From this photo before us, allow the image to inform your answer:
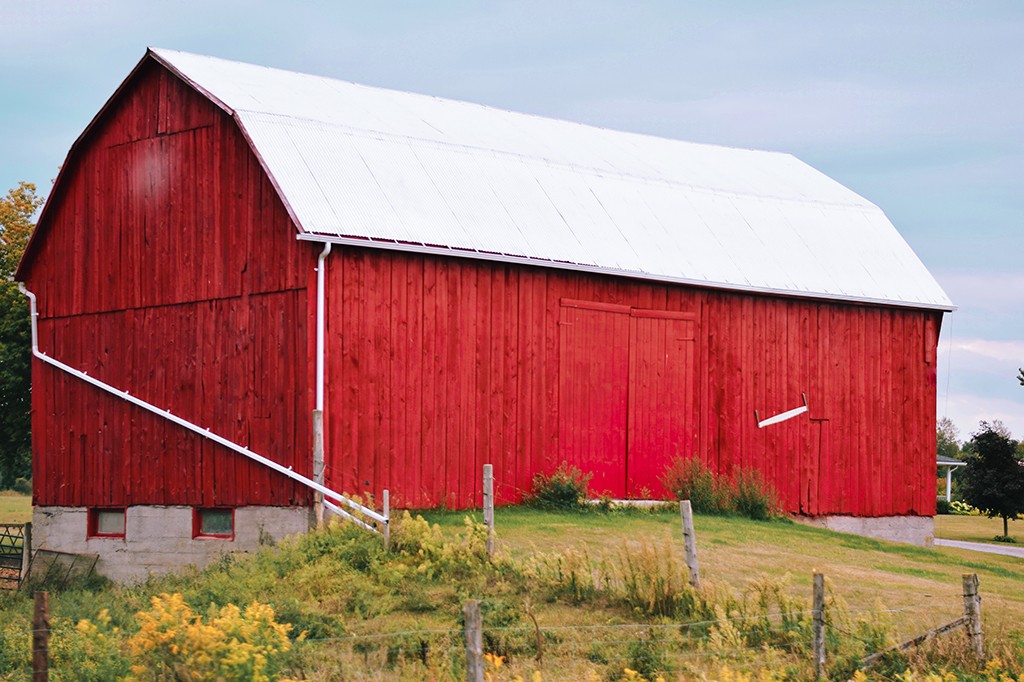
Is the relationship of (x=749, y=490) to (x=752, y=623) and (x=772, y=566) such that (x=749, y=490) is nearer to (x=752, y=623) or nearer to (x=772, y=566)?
(x=772, y=566)

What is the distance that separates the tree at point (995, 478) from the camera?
31.1m

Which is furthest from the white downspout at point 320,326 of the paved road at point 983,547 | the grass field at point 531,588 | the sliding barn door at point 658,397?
the paved road at point 983,547

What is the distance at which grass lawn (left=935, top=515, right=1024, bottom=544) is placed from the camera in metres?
30.7

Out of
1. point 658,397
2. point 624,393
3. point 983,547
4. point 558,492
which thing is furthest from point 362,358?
point 983,547

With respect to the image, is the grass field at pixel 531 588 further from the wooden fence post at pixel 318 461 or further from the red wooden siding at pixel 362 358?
the red wooden siding at pixel 362 358

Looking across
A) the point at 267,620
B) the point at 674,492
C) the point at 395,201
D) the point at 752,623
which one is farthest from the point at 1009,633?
the point at 395,201

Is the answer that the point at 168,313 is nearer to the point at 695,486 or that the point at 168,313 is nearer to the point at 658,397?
the point at 658,397

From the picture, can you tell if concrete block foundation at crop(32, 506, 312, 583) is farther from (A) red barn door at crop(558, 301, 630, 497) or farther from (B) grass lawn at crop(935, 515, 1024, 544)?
(B) grass lawn at crop(935, 515, 1024, 544)

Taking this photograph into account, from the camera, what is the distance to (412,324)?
1515 centimetres

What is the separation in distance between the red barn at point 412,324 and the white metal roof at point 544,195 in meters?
0.06

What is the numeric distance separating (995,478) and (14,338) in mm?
26192

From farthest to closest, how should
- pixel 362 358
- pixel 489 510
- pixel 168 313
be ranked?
pixel 168 313, pixel 362 358, pixel 489 510

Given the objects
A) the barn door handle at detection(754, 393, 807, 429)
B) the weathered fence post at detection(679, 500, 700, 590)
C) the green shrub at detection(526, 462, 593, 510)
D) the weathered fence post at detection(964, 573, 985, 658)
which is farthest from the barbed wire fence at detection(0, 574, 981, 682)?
the barn door handle at detection(754, 393, 807, 429)

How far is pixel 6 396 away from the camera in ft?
83.0
